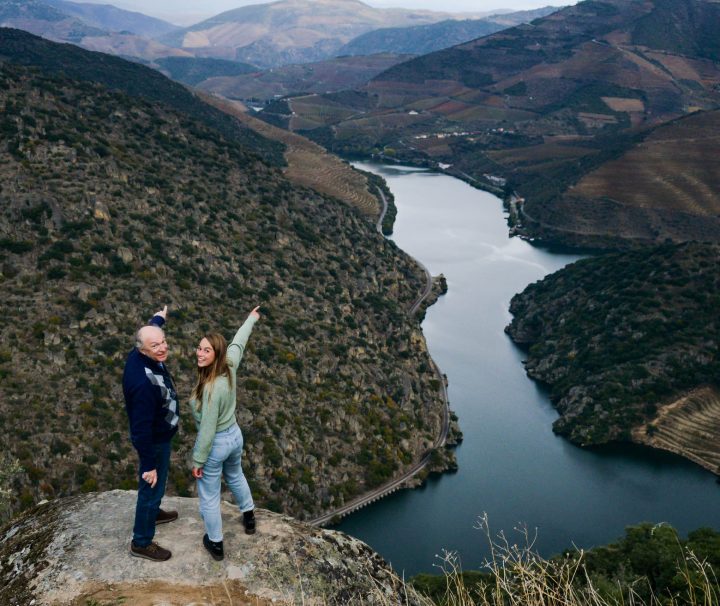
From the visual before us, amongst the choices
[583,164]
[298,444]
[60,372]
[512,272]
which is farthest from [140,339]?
[583,164]

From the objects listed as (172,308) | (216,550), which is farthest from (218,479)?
(172,308)

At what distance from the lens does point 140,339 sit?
30.3 feet

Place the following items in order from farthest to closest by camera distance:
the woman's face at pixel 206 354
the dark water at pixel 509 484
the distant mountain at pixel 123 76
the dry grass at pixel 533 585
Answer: the distant mountain at pixel 123 76, the dark water at pixel 509 484, the woman's face at pixel 206 354, the dry grass at pixel 533 585

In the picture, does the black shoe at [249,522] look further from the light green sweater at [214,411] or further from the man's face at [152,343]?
the man's face at [152,343]

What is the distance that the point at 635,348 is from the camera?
77.6 meters

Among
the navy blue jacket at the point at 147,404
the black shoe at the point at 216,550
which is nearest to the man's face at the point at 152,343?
the navy blue jacket at the point at 147,404

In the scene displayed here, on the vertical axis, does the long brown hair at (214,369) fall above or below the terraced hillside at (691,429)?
above

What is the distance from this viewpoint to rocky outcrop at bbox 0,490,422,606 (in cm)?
881

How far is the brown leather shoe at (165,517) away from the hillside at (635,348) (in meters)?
64.1

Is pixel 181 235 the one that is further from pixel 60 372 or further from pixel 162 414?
pixel 162 414

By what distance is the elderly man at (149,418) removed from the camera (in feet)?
30.0

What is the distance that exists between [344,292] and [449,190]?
118 metres

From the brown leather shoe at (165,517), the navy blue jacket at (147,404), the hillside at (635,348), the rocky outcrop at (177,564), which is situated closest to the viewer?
the rocky outcrop at (177,564)

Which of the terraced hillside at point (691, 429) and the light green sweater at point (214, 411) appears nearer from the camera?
the light green sweater at point (214, 411)
